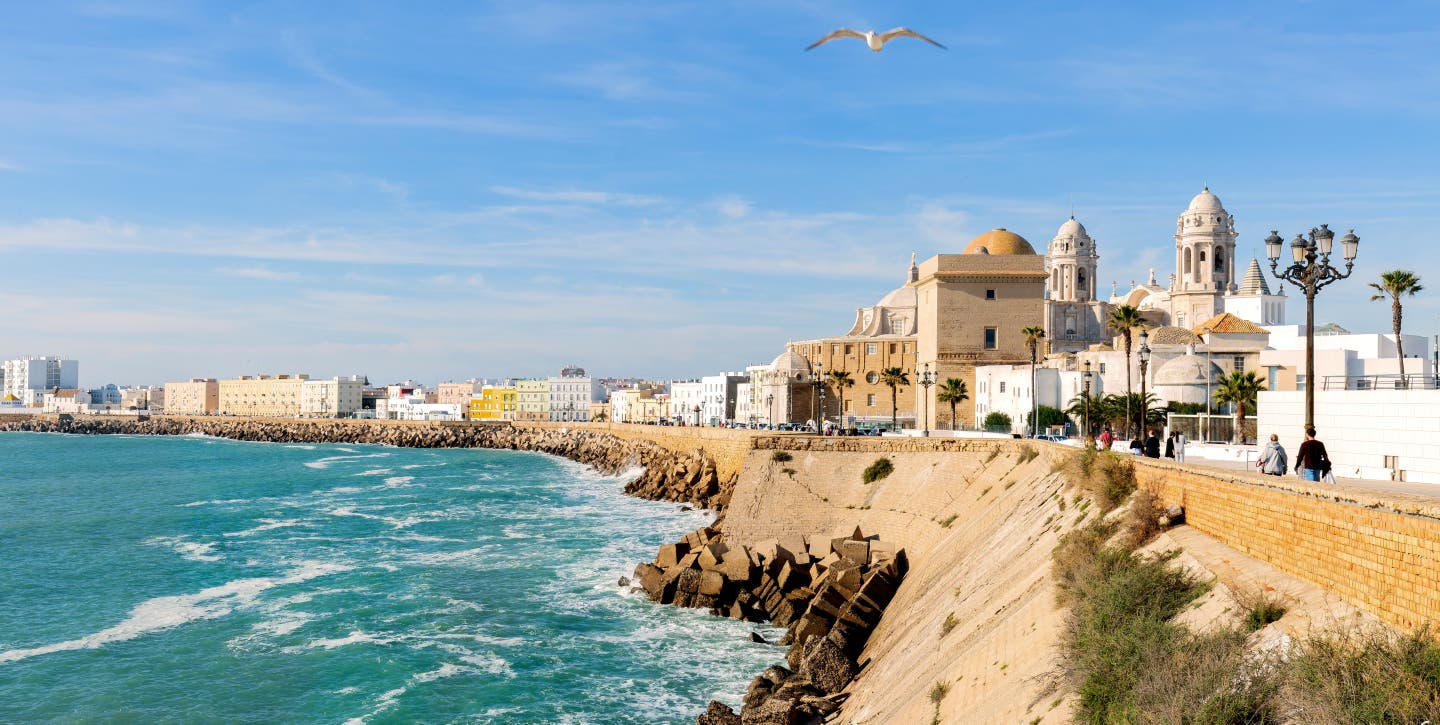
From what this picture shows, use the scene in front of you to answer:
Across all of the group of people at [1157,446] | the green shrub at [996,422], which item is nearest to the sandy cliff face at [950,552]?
the group of people at [1157,446]

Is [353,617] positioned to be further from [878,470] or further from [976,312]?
[976,312]

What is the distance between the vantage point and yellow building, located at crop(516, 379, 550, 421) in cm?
14375

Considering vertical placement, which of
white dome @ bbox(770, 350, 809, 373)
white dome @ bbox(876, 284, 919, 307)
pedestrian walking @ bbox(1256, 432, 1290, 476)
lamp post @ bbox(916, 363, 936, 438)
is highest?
white dome @ bbox(876, 284, 919, 307)

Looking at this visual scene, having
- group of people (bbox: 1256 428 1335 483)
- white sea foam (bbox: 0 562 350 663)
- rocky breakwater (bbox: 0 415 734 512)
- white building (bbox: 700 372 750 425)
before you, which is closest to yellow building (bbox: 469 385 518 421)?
rocky breakwater (bbox: 0 415 734 512)

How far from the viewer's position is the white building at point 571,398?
143 metres

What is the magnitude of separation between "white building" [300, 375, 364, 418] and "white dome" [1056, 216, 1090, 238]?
402 ft

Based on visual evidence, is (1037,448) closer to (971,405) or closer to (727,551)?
(727,551)

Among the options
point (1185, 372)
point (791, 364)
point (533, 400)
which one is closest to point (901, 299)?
point (791, 364)

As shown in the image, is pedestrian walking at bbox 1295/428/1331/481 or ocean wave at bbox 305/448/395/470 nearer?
pedestrian walking at bbox 1295/428/1331/481

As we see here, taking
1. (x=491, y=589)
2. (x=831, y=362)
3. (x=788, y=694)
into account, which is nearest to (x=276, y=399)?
(x=831, y=362)

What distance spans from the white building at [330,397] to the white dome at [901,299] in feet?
380

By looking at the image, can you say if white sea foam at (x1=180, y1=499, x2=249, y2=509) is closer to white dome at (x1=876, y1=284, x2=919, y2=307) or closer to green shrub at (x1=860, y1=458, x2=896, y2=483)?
green shrub at (x1=860, y1=458, x2=896, y2=483)

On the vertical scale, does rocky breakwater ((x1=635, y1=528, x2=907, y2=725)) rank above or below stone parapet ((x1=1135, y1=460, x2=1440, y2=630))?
below

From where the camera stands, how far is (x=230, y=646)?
79.8ft
